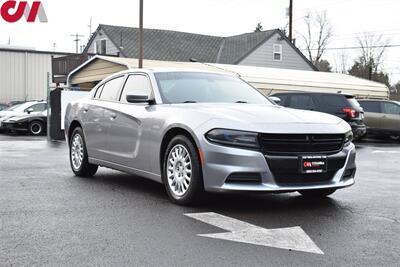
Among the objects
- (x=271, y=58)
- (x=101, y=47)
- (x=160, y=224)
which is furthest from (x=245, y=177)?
(x=101, y=47)

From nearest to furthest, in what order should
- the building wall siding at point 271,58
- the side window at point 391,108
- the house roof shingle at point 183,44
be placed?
the side window at point 391,108 → the house roof shingle at point 183,44 → the building wall siding at point 271,58

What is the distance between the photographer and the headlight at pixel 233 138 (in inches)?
217

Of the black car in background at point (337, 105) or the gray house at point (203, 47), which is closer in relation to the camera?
the black car in background at point (337, 105)

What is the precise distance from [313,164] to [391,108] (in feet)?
49.9

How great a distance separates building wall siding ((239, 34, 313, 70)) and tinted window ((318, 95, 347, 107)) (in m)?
20.3

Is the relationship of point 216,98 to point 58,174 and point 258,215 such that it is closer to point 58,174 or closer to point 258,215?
point 258,215

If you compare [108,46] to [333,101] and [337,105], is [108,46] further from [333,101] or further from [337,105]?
[337,105]

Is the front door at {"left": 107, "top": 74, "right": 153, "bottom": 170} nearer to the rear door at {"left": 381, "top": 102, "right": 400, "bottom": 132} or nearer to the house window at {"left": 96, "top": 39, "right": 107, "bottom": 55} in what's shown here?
the rear door at {"left": 381, "top": 102, "right": 400, "bottom": 132}

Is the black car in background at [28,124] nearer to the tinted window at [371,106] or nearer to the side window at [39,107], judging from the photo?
the side window at [39,107]

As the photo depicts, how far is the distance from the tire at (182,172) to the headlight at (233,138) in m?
0.31

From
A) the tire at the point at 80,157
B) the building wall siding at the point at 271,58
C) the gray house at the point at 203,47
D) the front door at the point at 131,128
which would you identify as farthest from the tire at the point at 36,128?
the building wall siding at the point at 271,58

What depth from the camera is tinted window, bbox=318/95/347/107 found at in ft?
52.3

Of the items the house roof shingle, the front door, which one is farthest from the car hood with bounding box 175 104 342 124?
the house roof shingle

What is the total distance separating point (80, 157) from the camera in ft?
27.3
